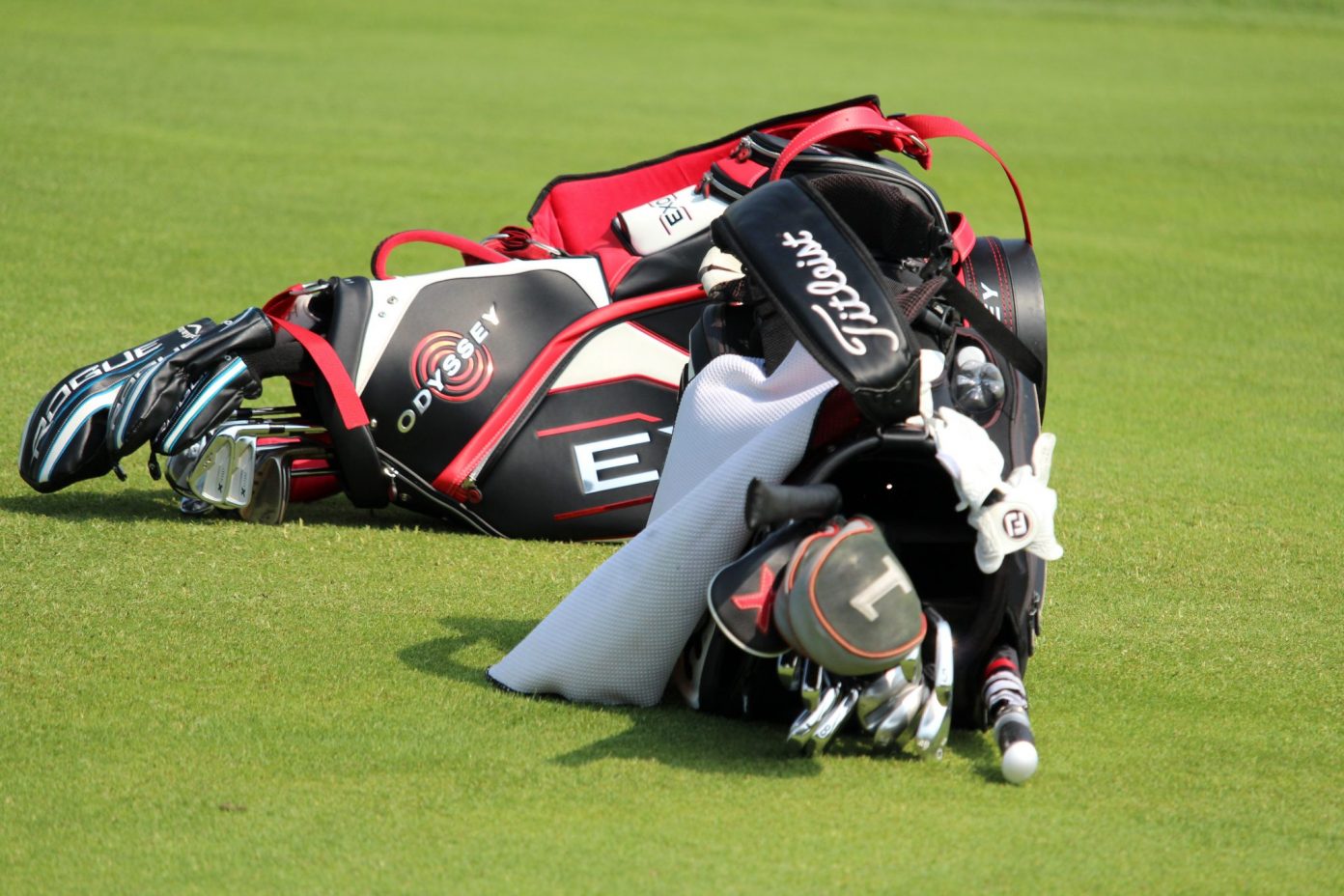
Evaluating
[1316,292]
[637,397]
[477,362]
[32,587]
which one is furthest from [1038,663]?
[1316,292]

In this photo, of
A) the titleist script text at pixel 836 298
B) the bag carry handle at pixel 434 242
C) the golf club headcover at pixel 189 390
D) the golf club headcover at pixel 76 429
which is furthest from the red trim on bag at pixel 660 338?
the titleist script text at pixel 836 298

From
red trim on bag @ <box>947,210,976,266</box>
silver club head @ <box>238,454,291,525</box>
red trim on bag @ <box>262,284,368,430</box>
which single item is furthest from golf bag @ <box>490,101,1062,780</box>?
silver club head @ <box>238,454,291,525</box>

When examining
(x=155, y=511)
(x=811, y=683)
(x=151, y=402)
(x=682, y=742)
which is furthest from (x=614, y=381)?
(x=811, y=683)

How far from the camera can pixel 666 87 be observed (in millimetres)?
13516

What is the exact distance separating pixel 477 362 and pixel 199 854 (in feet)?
5.88

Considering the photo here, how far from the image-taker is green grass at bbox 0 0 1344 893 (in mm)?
2229

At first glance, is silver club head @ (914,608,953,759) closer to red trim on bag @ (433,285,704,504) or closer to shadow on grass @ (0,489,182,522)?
red trim on bag @ (433,285,704,504)

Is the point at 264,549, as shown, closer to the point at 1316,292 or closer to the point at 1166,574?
the point at 1166,574

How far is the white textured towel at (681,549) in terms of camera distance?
102 inches

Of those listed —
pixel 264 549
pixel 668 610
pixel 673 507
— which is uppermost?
pixel 673 507

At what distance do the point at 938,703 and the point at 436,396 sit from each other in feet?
5.49

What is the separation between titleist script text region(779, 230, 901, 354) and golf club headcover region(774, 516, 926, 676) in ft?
0.96

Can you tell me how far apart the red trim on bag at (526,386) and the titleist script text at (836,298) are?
51.9 inches

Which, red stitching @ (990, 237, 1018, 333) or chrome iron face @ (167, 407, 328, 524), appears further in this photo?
chrome iron face @ (167, 407, 328, 524)
